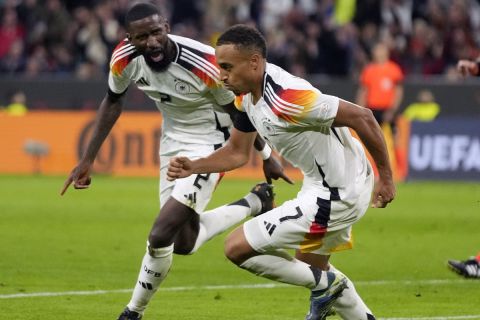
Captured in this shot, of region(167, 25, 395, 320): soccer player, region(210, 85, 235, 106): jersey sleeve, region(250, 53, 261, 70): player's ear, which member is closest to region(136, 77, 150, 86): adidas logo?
region(210, 85, 235, 106): jersey sleeve

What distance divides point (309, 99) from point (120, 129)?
1553 centimetres

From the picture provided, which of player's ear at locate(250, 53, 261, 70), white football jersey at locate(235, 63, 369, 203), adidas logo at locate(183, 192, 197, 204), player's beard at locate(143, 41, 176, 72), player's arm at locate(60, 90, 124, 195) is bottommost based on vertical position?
adidas logo at locate(183, 192, 197, 204)

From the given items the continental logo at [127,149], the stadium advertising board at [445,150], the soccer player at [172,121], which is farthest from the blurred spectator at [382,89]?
the soccer player at [172,121]

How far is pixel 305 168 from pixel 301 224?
35 cm

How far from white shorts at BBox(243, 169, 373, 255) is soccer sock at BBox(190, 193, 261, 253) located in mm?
2100

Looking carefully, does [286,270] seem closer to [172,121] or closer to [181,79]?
[181,79]

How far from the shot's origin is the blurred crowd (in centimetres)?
2492

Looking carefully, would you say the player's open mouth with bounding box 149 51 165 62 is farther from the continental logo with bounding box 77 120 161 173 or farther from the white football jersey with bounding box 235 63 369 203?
the continental logo with bounding box 77 120 161 173

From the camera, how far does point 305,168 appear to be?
7078 millimetres

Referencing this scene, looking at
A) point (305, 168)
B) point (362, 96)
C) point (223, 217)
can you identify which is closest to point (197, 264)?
point (223, 217)

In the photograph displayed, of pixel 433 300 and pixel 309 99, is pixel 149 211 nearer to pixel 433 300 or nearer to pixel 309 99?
pixel 433 300

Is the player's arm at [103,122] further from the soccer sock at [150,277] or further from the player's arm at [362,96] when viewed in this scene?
the player's arm at [362,96]

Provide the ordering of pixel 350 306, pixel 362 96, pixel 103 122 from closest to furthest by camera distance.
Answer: pixel 350 306
pixel 103 122
pixel 362 96

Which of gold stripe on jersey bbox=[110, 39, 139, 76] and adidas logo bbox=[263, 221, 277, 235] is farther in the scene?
gold stripe on jersey bbox=[110, 39, 139, 76]
